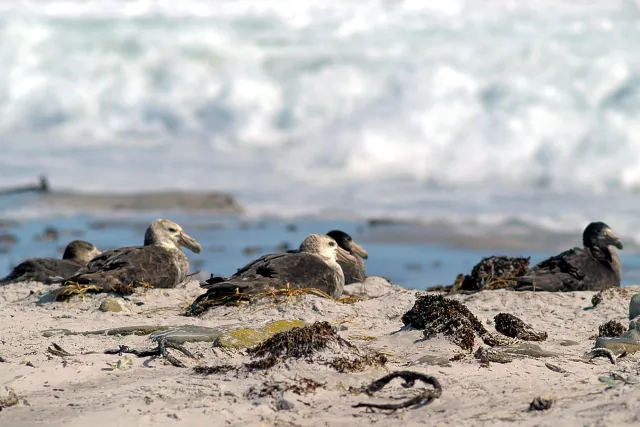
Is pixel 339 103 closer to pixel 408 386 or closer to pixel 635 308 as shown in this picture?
pixel 635 308

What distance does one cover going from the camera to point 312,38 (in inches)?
1210

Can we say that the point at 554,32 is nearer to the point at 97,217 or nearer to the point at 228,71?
the point at 228,71

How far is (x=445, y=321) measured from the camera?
802 cm

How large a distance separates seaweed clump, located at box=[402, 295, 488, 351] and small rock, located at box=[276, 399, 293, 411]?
5.82 ft

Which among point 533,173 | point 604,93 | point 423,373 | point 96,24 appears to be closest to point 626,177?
point 533,173

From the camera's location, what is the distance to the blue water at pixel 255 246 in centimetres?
1482

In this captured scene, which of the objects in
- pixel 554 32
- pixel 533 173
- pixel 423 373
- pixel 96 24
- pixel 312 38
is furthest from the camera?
pixel 96 24

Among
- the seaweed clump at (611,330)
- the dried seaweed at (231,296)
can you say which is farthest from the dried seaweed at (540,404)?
the dried seaweed at (231,296)

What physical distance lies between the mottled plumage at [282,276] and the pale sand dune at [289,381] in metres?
0.43

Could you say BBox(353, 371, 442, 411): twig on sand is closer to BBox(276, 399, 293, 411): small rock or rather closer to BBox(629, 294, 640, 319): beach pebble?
BBox(276, 399, 293, 411): small rock

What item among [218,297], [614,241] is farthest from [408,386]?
[614,241]

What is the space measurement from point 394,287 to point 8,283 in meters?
4.14

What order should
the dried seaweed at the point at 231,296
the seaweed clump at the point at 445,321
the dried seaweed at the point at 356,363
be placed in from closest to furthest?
the dried seaweed at the point at 356,363, the seaweed clump at the point at 445,321, the dried seaweed at the point at 231,296

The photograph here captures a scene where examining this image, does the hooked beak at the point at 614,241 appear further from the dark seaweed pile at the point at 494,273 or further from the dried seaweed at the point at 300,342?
the dried seaweed at the point at 300,342
